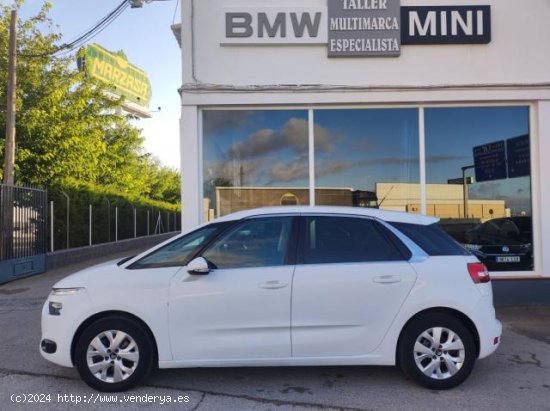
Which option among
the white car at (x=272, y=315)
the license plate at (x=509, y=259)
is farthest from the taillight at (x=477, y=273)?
the license plate at (x=509, y=259)

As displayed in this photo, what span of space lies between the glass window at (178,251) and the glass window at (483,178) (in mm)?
5035

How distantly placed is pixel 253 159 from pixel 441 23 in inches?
149

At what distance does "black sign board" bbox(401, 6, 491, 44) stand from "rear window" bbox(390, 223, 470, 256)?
14.8ft

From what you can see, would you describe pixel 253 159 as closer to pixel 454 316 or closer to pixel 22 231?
pixel 454 316

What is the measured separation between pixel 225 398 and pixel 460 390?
2.12 m

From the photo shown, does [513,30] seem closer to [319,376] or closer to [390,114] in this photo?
[390,114]

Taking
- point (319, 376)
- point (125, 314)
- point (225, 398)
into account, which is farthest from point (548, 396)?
point (125, 314)

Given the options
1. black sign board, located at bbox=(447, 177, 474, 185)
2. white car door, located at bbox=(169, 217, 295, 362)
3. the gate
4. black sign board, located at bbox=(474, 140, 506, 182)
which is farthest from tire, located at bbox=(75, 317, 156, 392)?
the gate

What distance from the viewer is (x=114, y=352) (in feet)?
15.3

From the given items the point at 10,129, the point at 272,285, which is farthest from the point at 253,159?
the point at 10,129

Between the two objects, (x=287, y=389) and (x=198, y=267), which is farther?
(x=287, y=389)

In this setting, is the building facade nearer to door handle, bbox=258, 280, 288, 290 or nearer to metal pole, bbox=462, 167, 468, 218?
metal pole, bbox=462, 167, 468, 218

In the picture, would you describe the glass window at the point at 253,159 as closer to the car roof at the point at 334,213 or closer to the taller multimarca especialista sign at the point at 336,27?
the taller multimarca especialista sign at the point at 336,27

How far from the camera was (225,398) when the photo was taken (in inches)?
181
